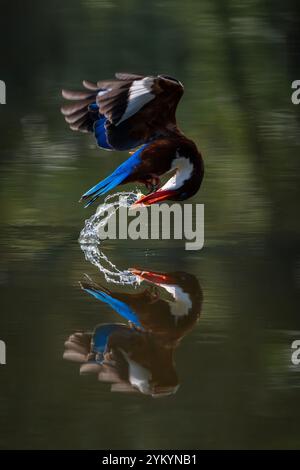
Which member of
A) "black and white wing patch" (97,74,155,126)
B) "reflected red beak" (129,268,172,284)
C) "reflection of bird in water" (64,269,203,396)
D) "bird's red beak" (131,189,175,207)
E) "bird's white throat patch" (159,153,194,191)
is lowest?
"reflection of bird in water" (64,269,203,396)

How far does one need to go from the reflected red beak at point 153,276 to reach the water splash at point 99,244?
30 millimetres

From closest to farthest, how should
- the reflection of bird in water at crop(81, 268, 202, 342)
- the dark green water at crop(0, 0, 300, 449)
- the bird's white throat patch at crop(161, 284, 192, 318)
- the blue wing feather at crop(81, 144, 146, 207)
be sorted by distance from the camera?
the reflection of bird in water at crop(81, 268, 202, 342), the bird's white throat patch at crop(161, 284, 192, 318), the dark green water at crop(0, 0, 300, 449), the blue wing feather at crop(81, 144, 146, 207)

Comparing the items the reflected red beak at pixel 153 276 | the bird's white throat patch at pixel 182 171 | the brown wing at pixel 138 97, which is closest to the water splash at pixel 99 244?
the reflected red beak at pixel 153 276

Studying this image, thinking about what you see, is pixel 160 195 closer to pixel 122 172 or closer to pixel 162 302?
pixel 122 172

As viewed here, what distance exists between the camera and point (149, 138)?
4578 mm

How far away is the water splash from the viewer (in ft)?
13.6

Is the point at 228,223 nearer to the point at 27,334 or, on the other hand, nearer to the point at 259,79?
the point at 259,79

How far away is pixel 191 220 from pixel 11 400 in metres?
2.95

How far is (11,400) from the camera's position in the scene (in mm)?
2738

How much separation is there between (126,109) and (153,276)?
691 millimetres

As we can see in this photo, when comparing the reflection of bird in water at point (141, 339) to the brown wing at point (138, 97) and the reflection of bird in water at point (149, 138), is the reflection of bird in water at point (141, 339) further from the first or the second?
the brown wing at point (138, 97)

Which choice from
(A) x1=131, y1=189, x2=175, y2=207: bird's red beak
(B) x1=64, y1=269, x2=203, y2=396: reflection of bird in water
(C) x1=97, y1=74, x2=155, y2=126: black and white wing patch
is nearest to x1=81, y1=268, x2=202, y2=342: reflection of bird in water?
(B) x1=64, y1=269, x2=203, y2=396: reflection of bird in water

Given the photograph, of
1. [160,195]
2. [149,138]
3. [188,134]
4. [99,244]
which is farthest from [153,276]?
[188,134]

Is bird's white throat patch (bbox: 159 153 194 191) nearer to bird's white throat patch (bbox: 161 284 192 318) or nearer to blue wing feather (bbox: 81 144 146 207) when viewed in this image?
blue wing feather (bbox: 81 144 146 207)
